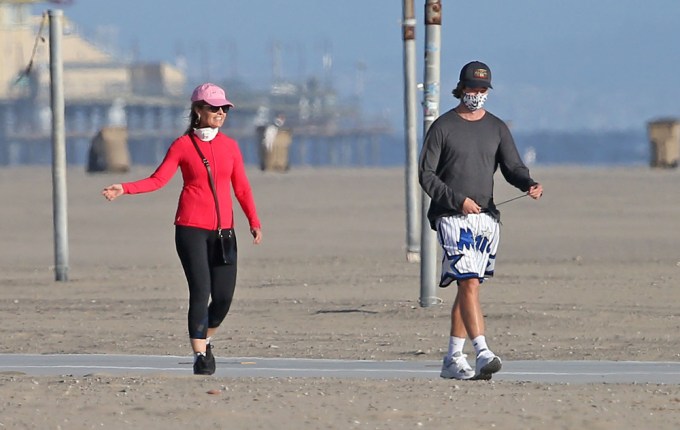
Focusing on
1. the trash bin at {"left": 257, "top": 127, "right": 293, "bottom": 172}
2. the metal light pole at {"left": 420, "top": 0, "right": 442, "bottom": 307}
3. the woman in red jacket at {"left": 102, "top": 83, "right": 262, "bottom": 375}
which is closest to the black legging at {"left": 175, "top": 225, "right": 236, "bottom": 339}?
the woman in red jacket at {"left": 102, "top": 83, "right": 262, "bottom": 375}

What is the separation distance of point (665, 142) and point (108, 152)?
13.3 meters

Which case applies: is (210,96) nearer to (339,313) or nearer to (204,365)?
(204,365)

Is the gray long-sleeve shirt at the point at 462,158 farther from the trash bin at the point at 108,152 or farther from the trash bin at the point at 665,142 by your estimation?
the trash bin at the point at 108,152

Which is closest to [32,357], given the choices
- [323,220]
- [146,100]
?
[323,220]

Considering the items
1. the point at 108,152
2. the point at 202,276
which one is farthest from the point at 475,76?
the point at 108,152

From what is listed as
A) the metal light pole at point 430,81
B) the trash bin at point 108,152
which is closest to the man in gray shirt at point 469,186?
the metal light pole at point 430,81

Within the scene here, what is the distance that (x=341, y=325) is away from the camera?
46.5 feet

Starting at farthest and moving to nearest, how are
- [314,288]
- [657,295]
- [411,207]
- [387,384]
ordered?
[411,207]
[314,288]
[657,295]
[387,384]

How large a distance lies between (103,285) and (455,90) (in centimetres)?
859

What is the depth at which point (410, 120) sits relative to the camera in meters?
18.7

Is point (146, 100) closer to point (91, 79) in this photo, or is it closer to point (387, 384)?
point (91, 79)

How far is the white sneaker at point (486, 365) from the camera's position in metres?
10.1

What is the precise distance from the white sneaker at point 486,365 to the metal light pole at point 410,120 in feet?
25.6

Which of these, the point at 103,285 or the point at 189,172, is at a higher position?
the point at 189,172
